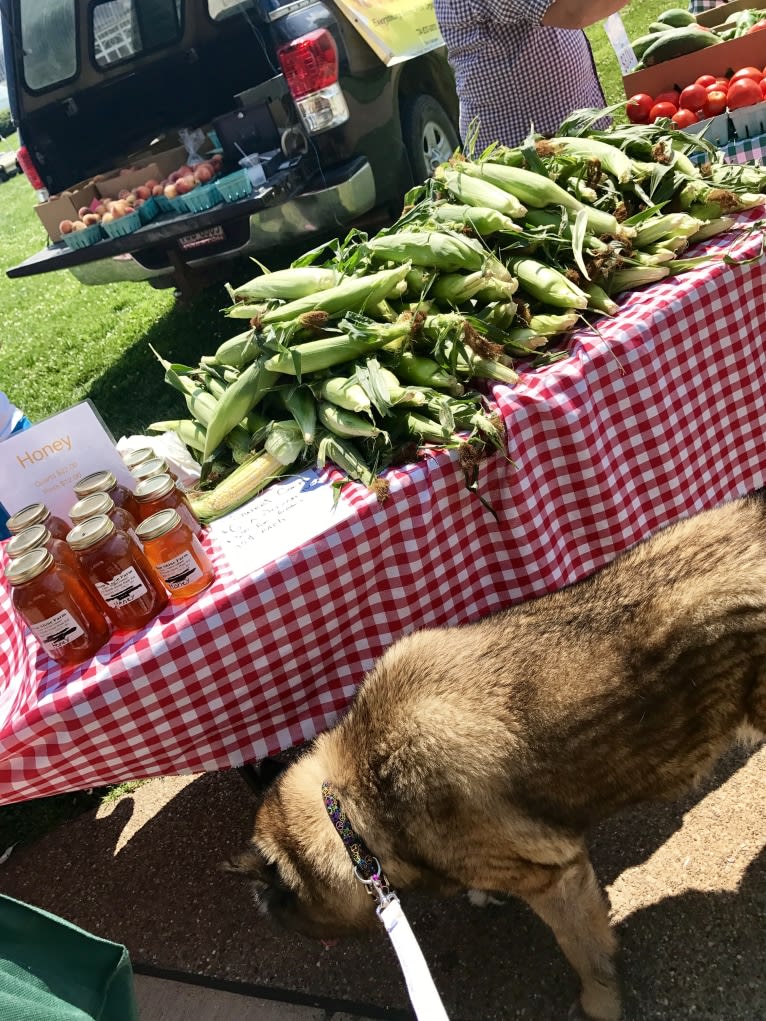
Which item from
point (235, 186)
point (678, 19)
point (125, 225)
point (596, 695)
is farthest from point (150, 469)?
point (125, 225)

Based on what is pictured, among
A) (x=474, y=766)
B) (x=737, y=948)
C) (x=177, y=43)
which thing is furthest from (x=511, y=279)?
(x=177, y=43)

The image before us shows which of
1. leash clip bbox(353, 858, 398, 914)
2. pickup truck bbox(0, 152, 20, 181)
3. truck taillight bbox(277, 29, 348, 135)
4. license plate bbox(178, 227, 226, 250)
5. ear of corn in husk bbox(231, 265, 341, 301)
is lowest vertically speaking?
leash clip bbox(353, 858, 398, 914)

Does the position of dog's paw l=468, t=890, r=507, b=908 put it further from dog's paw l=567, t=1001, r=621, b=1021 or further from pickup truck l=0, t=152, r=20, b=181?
pickup truck l=0, t=152, r=20, b=181

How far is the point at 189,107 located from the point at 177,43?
445 mm

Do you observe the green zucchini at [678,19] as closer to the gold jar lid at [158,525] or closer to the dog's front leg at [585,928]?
the gold jar lid at [158,525]

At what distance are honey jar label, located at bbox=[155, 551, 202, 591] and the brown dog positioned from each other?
577 mm

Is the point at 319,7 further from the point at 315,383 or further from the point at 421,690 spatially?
the point at 421,690

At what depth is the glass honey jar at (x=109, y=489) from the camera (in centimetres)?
236

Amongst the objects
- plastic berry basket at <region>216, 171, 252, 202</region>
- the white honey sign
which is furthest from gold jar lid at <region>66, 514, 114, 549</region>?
plastic berry basket at <region>216, 171, 252, 202</region>

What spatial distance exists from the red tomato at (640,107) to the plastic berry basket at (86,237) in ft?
13.5

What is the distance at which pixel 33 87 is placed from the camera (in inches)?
258

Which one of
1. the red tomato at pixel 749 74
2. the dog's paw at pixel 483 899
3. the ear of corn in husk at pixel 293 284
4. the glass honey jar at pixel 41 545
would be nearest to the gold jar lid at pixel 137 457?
the glass honey jar at pixel 41 545

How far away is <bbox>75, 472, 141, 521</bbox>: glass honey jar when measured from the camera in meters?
2.36

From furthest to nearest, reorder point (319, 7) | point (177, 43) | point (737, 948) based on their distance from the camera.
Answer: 1. point (177, 43)
2. point (319, 7)
3. point (737, 948)
